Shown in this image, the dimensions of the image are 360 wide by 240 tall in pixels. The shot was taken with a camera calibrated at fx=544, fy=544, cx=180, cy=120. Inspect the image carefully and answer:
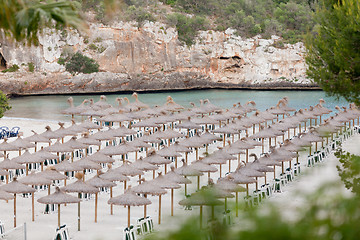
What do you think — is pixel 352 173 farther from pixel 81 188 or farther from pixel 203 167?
pixel 203 167

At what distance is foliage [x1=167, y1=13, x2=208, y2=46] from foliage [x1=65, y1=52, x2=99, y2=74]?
11.6 meters

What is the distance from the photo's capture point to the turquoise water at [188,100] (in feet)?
142

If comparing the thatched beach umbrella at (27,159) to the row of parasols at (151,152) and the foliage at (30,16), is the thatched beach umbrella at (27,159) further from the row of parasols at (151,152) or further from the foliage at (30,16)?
the foliage at (30,16)

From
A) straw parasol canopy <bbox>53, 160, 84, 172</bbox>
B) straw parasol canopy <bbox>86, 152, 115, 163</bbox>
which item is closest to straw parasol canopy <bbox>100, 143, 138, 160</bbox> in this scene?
straw parasol canopy <bbox>86, 152, 115, 163</bbox>

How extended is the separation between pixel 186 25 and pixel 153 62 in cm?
A: 653

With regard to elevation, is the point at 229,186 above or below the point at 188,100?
above

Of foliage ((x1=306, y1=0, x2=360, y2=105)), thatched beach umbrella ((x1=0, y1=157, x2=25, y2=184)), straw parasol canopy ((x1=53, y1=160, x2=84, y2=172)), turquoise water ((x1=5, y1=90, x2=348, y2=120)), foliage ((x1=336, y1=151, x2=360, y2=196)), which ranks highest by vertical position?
foliage ((x1=306, y1=0, x2=360, y2=105))

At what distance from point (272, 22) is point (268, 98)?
57.1 ft

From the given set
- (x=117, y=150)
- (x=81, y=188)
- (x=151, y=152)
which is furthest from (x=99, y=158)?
(x=81, y=188)

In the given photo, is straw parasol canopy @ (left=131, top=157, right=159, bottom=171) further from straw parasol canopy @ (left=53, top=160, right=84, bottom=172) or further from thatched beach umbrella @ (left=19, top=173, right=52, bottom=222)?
thatched beach umbrella @ (left=19, top=173, right=52, bottom=222)

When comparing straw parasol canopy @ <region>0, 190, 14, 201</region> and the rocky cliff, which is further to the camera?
the rocky cliff

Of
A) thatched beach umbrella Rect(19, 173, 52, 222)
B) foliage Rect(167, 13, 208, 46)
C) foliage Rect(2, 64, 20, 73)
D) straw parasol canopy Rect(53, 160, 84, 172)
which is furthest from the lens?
foliage Rect(167, 13, 208, 46)

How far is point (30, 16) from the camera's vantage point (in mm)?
5617

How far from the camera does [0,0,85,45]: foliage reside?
5.52m
